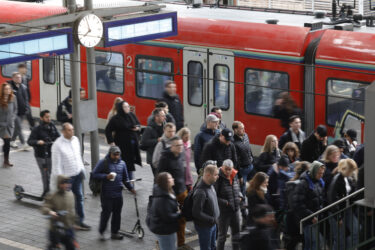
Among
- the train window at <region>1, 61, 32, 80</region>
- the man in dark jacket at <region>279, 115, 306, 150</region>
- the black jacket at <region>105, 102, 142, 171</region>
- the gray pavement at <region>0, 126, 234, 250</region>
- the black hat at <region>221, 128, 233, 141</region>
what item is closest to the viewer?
the gray pavement at <region>0, 126, 234, 250</region>

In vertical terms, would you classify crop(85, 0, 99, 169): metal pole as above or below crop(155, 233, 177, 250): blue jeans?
above

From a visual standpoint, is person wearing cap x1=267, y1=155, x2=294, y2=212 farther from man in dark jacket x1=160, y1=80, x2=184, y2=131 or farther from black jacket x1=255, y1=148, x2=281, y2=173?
man in dark jacket x1=160, y1=80, x2=184, y2=131

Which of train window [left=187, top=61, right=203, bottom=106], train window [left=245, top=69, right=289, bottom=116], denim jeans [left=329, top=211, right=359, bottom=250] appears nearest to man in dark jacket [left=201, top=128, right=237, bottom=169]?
denim jeans [left=329, top=211, right=359, bottom=250]

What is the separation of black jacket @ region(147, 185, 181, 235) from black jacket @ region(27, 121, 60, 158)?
4026 millimetres

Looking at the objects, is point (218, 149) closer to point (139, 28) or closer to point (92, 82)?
point (92, 82)

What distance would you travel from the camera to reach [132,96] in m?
20.1

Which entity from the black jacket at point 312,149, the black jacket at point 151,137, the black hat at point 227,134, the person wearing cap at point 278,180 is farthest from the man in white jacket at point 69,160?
the black jacket at point 312,149

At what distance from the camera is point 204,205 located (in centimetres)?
1137

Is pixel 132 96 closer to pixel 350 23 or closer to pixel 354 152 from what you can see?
pixel 350 23

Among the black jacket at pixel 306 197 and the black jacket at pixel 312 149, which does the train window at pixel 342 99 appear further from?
the black jacket at pixel 306 197

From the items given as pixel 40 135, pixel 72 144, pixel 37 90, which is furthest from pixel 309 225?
pixel 37 90

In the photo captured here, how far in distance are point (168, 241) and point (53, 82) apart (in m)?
11.3

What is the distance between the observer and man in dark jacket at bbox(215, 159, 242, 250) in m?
12.0

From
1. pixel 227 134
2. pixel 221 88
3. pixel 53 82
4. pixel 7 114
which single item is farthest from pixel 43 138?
pixel 53 82
